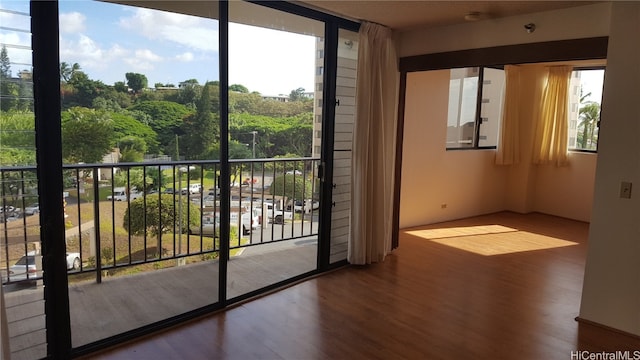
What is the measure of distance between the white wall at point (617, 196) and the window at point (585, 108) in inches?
157

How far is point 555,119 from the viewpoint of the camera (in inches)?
260

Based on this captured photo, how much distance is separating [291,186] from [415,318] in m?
2.17

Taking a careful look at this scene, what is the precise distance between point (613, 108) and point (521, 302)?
1.60m

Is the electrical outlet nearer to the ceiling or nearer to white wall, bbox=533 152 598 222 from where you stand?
the ceiling

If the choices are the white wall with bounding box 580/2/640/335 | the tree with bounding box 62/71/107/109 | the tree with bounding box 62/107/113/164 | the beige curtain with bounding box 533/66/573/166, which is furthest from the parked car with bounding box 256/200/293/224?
the beige curtain with bounding box 533/66/573/166

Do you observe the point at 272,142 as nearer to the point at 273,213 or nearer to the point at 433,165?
the point at 273,213

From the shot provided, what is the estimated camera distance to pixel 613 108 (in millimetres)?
3010

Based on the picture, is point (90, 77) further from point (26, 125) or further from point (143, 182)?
point (143, 182)

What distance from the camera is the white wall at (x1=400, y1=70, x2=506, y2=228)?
5.75 metres

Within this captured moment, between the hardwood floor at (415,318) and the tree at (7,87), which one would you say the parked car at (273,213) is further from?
the tree at (7,87)

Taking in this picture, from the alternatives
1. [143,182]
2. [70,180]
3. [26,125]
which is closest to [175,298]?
[143,182]

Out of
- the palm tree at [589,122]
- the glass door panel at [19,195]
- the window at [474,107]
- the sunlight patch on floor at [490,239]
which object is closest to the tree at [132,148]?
the glass door panel at [19,195]

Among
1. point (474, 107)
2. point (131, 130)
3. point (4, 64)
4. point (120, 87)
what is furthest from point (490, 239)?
point (4, 64)

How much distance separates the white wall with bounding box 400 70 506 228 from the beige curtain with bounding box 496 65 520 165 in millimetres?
257
